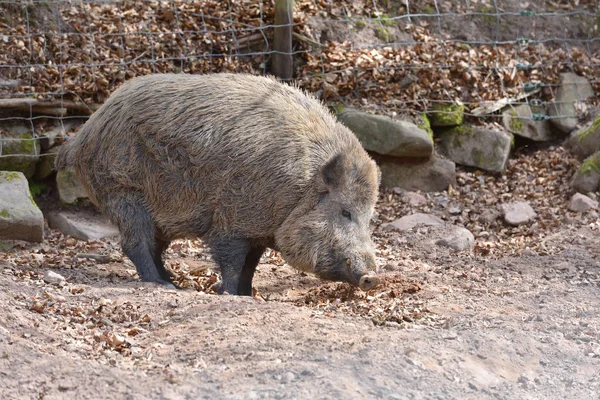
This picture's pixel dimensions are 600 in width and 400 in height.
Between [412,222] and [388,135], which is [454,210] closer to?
[412,222]

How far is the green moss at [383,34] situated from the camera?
35.4 feet

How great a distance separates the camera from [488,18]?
11.5 m

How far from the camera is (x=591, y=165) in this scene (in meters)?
9.63

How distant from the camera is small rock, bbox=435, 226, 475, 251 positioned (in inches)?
337

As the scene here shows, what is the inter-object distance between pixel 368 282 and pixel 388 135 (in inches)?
146

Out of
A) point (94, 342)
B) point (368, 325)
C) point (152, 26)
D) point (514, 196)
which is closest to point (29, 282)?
point (94, 342)

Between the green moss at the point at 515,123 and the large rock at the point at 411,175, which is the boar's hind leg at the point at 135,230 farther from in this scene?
the green moss at the point at 515,123

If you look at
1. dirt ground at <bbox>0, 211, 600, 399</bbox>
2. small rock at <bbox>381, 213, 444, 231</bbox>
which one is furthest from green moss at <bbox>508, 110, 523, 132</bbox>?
dirt ground at <bbox>0, 211, 600, 399</bbox>

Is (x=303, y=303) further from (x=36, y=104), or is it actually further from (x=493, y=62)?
(x=493, y=62)

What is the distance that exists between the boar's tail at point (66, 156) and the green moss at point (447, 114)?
462 cm

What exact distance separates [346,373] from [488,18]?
8.13m

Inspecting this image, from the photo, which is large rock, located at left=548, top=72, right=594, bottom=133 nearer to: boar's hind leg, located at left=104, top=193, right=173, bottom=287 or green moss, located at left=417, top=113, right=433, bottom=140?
green moss, located at left=417, top=113, right=433, bottom=140

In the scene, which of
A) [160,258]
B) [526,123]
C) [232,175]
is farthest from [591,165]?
[160,258]

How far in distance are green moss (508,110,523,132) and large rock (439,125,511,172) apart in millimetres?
319
